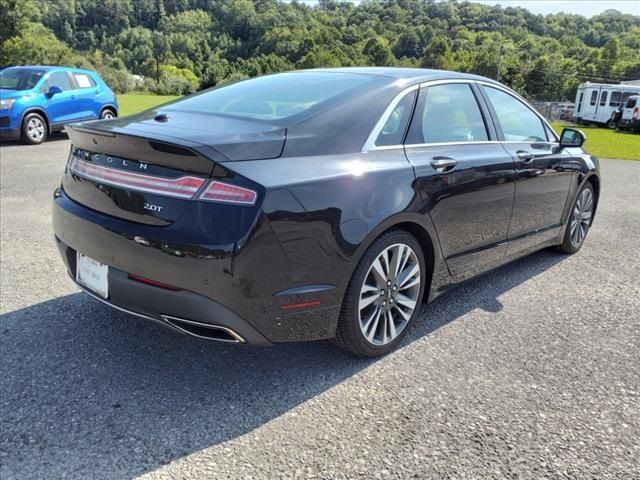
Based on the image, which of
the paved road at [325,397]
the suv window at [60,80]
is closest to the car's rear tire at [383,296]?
the paved road at [325,397]

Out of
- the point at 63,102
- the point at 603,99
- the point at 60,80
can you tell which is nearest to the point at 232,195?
the point at 63,102

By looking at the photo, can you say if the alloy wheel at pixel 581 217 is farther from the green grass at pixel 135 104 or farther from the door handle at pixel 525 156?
the green grass at pixel 135 104

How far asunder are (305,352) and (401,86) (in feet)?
5.42

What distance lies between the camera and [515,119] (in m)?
4.20

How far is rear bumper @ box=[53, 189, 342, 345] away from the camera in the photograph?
234cm

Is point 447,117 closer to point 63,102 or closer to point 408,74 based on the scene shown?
point 408,74

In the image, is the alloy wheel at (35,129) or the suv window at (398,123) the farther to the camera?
the alloy wheel at (35,129)

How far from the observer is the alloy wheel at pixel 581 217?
16.5 ft

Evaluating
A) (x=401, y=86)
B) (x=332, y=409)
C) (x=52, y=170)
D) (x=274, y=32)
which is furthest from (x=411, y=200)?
(x=274, y=32)

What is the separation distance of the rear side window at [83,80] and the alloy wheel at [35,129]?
143 cm

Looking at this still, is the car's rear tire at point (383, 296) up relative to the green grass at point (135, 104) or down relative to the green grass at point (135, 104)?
up

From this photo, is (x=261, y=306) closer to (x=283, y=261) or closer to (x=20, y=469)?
(x=283, y=261)

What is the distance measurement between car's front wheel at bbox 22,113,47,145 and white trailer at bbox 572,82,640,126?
32835 millimetres

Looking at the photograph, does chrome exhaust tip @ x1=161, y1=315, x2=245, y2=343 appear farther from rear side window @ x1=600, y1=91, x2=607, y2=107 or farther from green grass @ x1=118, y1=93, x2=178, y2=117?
rear side window @ x1=600, y1=91, x2=607, y2=107
